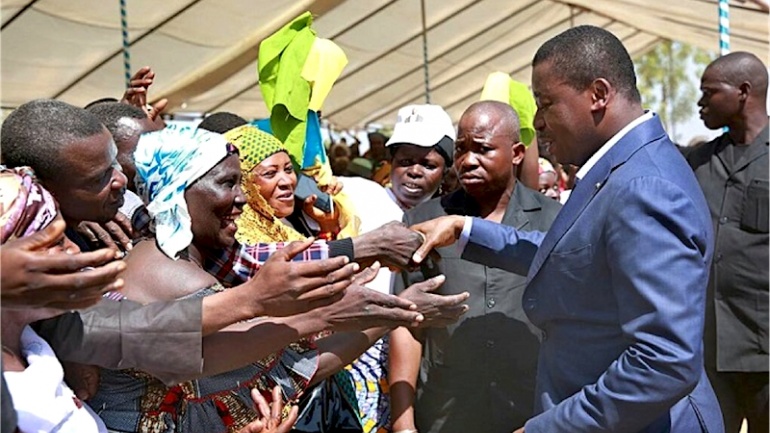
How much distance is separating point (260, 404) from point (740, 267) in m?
2.86

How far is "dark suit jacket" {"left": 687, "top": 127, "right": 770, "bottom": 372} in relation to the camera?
4.63m

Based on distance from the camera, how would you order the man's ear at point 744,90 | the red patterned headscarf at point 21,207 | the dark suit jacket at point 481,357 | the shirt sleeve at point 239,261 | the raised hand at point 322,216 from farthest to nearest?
the man's ear at point 744,90, the raised hand at point 322,216, the dark suit jacket at point 481,357, the shirt sleeve at point 239,261, the red patterned headscarf at point 21,207

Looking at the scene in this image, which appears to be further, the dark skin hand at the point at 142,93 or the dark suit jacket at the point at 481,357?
the dark skin hand at the point at 142,93

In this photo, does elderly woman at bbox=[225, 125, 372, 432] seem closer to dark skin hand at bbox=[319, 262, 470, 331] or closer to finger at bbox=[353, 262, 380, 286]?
finger at bbox=[353, 262, 380, 286]

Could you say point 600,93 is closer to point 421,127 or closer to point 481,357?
point 481,357

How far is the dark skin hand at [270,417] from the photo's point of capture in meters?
2.50

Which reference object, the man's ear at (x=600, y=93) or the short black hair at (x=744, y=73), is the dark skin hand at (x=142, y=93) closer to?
the man's ear at (x=600, y=93)

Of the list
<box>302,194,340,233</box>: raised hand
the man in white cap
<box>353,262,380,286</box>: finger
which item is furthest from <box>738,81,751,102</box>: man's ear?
<box>353,262,380,286</box>: finger

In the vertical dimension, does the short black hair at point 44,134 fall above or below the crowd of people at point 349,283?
above

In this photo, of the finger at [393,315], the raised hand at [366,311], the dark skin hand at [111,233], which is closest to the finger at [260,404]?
the raised hand at [366,311]

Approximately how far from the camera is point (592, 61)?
2.63 m

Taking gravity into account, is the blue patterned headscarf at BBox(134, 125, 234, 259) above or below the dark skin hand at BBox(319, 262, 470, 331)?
above

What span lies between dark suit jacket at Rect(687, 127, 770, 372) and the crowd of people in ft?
4.51

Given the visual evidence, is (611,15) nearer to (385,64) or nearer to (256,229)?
(385,64)
